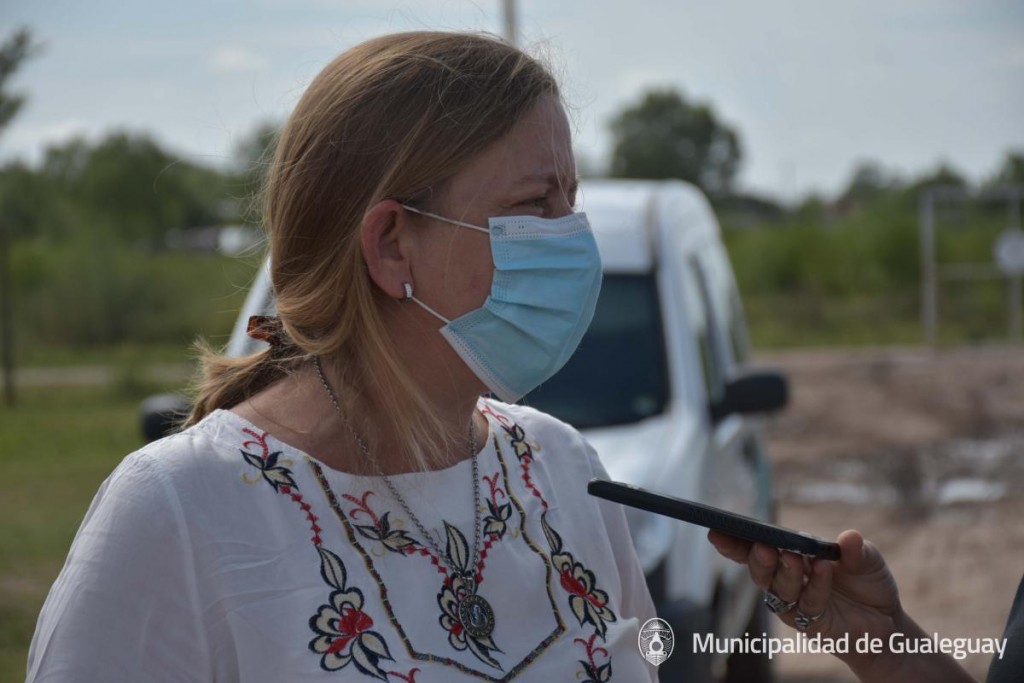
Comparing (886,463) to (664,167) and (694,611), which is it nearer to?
(694,611)

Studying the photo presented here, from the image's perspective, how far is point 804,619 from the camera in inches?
80.8

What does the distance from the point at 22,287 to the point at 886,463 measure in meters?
13.9

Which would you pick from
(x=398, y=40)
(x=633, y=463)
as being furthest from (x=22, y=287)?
(x=398, y=40)

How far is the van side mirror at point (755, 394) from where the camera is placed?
457 cm

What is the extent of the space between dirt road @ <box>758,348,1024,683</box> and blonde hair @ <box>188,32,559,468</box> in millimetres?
2960

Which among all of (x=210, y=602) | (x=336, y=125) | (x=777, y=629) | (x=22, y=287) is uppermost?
(x=336, y=125)

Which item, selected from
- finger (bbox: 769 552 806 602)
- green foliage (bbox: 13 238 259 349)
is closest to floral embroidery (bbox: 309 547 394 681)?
finger (bbox: 769 552 806 602)

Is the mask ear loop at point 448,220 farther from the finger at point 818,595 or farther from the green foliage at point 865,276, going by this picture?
the green foliage at point 865,276

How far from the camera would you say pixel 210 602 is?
159cm

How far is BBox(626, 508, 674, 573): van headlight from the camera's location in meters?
3.79


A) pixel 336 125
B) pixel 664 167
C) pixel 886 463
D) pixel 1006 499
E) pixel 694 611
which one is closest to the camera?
pixel 336 125

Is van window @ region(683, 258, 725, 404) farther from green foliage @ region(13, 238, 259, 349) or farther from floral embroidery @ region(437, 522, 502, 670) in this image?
green foliage @ region(13, 238, 259, 349)

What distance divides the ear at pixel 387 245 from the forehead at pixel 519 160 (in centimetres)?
9

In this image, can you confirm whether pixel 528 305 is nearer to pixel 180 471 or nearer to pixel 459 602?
pixel 459 602
